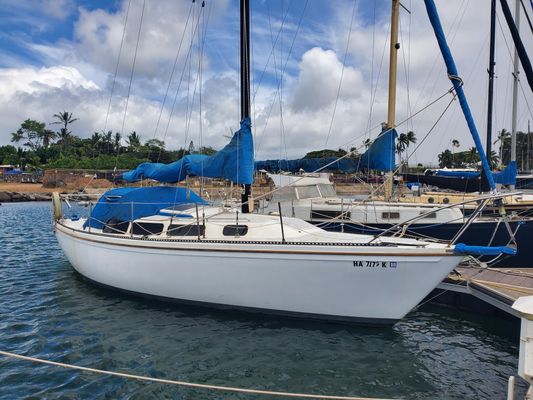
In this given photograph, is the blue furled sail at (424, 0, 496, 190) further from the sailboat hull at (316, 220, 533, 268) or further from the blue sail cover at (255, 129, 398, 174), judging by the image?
the blue sail cover at (255, 129, 398, 174)

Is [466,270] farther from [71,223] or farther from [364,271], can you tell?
[71,223]

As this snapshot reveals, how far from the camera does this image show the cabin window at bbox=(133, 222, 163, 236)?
31.3ft

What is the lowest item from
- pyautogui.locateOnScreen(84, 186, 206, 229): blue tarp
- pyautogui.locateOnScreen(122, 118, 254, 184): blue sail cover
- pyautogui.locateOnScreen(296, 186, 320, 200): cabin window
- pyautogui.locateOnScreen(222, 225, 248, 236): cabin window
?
pyautogui.locateOnScreen(222, 225, 248, 236): cabin window

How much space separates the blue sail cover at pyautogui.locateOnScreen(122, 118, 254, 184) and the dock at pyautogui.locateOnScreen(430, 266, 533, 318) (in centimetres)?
502

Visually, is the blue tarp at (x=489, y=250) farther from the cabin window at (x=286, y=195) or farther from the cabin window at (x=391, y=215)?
the cabin window at (x=286, y=195)

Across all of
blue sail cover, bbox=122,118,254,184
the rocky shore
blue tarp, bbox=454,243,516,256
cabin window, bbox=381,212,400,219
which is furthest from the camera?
the rocky shore

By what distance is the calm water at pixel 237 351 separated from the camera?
19.2 ft

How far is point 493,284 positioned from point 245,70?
24.2 ft

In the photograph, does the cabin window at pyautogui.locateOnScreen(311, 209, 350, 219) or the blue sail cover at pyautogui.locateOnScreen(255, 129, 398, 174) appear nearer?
the blue sail cover at pyautogui.locateOnScreen(255, 129, 398, 174)

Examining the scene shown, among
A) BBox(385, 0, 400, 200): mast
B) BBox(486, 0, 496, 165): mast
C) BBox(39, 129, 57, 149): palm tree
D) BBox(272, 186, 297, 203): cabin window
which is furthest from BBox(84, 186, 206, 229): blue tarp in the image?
BBox(39, 129, 57, 149): palm tree

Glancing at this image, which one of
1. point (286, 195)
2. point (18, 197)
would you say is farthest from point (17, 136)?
point (286, 195)

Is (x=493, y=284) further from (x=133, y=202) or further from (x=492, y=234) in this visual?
(x=133, y=202)

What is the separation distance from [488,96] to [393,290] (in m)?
15.7

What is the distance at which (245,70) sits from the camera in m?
10.2
